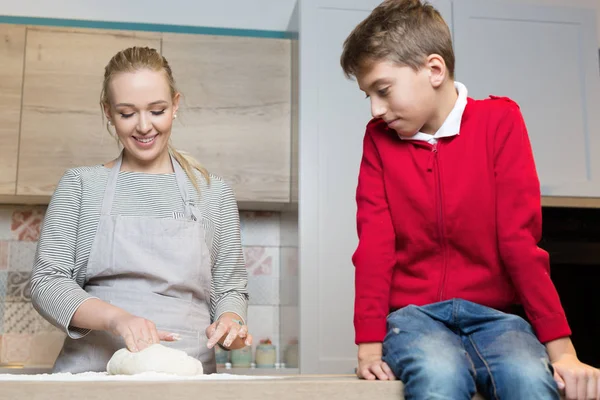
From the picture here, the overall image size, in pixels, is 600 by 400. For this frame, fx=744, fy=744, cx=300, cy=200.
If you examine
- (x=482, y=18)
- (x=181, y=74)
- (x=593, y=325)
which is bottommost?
(x=593, y=325)

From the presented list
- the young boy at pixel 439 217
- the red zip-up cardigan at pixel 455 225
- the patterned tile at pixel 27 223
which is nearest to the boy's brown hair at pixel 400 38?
the young boy at pixel 439 217

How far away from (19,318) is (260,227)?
899mm

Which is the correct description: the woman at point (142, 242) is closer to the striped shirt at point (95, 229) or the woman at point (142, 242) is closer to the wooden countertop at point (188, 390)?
the striped shirt at point (95, 229)

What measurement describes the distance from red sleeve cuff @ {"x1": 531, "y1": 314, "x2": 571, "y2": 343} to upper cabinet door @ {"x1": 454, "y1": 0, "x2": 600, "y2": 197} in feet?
4.96

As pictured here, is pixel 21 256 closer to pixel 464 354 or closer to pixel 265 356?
pixel 265 356

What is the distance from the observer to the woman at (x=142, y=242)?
127 cm

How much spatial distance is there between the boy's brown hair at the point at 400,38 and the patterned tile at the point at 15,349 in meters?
1.86

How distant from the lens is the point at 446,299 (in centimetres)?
106

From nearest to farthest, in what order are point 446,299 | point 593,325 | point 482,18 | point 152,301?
point 446,299
point 152,301
point 593,325
point 482,18

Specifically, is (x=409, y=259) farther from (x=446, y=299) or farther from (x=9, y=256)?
(x=9, y=256)

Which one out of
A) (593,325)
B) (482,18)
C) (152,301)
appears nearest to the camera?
(152,301)

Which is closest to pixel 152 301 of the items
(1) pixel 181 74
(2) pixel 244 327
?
(2) pixel 244 327

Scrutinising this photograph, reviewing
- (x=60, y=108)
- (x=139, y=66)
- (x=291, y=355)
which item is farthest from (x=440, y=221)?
(x=60, y=108)

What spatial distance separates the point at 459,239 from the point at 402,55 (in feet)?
0.93
